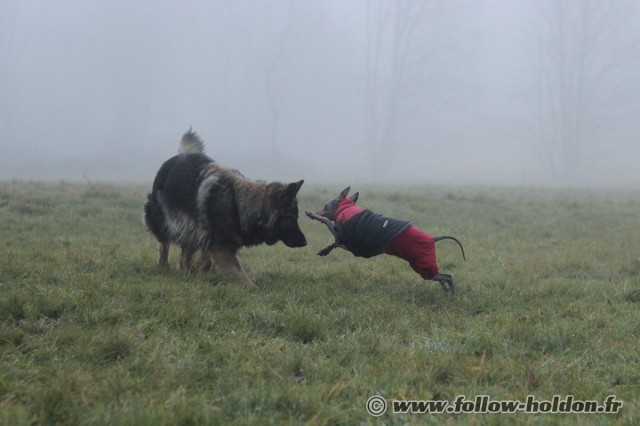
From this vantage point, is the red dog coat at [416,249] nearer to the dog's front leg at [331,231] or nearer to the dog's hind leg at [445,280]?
the dog's hind leg at [445,280]

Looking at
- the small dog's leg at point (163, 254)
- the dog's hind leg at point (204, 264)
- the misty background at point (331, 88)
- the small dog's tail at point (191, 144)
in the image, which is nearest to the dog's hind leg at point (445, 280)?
the dog's hind leg at point (204, 264)

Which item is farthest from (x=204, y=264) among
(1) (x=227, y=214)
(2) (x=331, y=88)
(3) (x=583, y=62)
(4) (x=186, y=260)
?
(2) (x=331, y=88)

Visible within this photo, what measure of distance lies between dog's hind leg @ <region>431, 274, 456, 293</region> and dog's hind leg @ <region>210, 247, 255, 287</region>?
7.04 feet

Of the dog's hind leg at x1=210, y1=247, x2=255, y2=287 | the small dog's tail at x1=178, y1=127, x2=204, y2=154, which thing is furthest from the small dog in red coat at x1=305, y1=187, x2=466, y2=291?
the small dog's tail at x1=178, y1=127, x2=204, y2=154

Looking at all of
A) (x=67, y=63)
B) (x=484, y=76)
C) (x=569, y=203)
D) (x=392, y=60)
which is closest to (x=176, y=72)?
(x=67, y=63)

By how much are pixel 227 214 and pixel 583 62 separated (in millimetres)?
47254

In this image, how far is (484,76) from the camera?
260 feet

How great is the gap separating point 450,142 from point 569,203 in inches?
2089

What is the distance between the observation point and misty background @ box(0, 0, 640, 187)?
47.3m

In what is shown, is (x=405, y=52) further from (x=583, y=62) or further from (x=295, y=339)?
(x=295, y=339)

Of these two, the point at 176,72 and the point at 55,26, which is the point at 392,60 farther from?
the point at 55,26

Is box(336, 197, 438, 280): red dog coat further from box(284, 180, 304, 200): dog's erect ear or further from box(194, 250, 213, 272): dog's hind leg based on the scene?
box(194, 250, 213, 272): dog's hind leg

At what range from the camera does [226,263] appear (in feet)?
20.2

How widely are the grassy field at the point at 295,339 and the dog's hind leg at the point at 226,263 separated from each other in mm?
245
